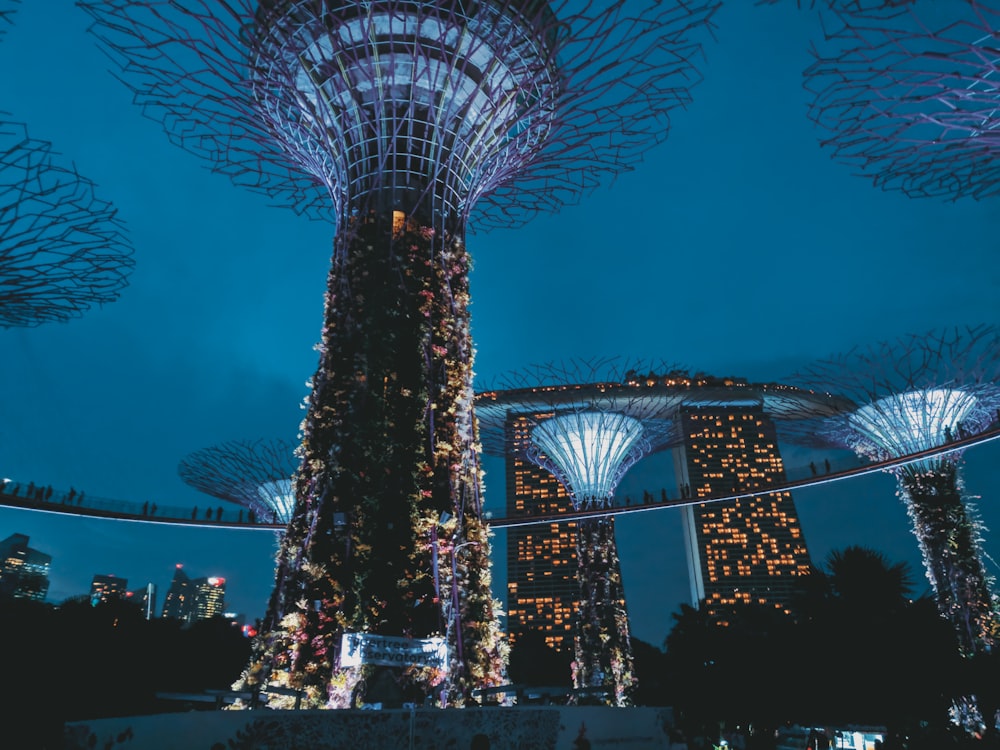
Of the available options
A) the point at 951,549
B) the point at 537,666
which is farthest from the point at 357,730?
Answer: the point at 537,666

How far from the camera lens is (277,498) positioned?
102ft

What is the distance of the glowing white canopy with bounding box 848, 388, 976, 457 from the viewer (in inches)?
1105

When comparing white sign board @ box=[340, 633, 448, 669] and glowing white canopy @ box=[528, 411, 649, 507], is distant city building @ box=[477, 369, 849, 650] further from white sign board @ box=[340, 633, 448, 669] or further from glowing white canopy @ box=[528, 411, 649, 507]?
white sign board @ box=[340, 633, 448, 669]

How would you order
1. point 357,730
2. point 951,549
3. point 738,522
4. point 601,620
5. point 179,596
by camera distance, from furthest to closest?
point 179,596 < point 738,522 < point 951,549 < point 601,620 < point 357,730

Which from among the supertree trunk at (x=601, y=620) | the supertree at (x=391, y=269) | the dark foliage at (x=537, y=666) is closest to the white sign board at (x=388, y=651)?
the supertree at (x=391, y=269)

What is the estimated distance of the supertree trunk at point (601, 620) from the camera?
25109 millimetres

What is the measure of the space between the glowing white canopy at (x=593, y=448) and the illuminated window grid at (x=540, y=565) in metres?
82.0

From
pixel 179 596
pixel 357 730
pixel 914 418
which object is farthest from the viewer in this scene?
pixel 179 596

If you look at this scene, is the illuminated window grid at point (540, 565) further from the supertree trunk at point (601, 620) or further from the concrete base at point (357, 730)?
the concrete base at point (357, 730)

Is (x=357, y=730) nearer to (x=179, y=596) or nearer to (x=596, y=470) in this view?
(x=596, y=470)

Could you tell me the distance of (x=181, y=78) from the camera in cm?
1382

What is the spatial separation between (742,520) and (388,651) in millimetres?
102117

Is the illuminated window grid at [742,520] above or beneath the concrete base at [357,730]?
above

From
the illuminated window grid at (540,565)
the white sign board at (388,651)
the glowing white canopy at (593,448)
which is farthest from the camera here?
the illuminated window grid at (540,565)
